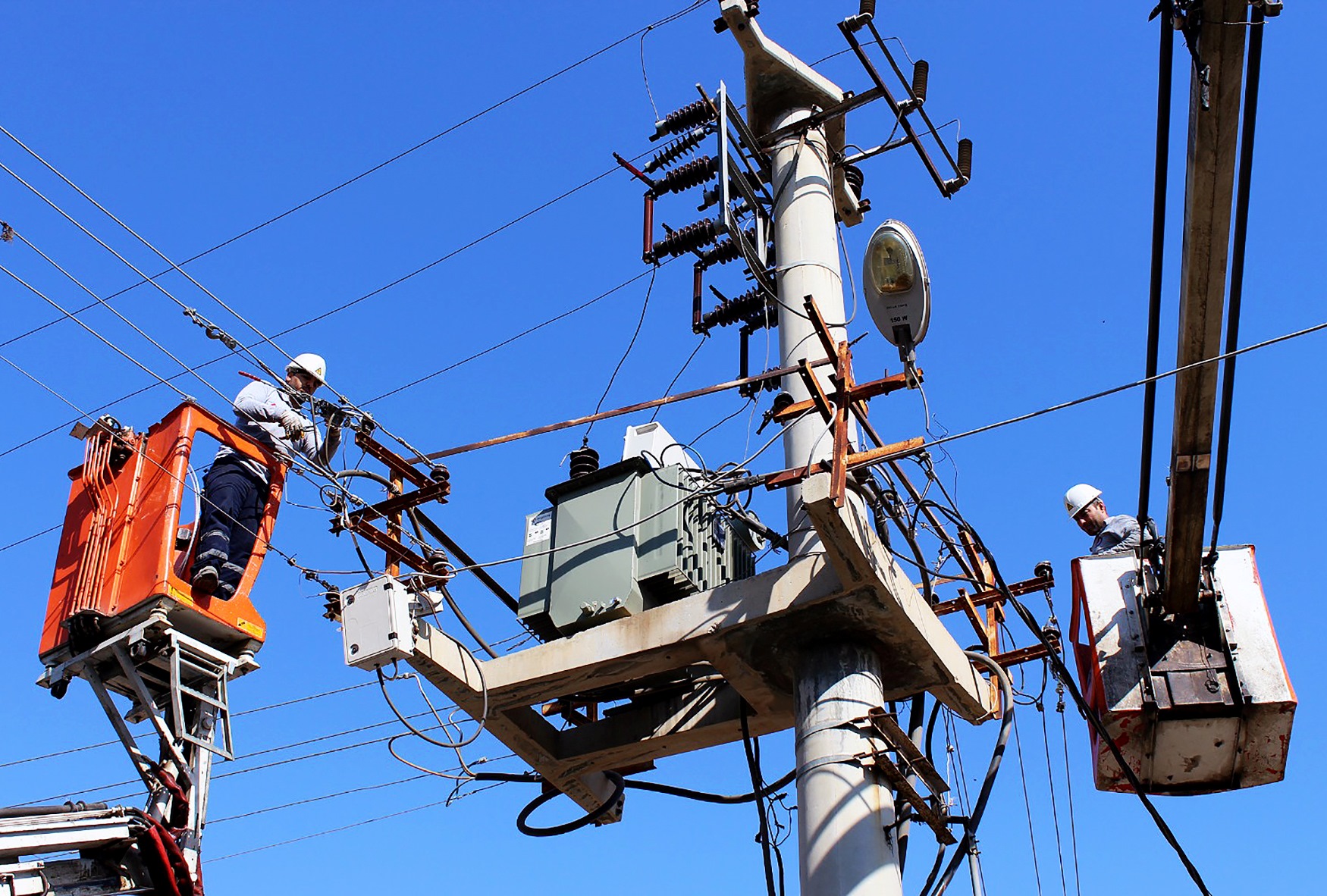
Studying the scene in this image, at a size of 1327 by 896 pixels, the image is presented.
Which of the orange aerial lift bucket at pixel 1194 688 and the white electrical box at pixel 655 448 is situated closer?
the orange aerial lift bucket at pixel 1194 688

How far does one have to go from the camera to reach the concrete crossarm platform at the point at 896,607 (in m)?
8.51

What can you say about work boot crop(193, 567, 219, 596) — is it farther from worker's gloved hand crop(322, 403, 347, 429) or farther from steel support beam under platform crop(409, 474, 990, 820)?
steel support beam under platform crop(409, 474, 990, 820)

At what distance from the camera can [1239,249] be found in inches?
310

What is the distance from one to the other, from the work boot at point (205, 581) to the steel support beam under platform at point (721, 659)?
1.51 m

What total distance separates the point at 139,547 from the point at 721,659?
13.1 feet

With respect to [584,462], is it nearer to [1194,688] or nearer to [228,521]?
[228,521]

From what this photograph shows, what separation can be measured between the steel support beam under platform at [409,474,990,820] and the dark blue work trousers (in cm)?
159

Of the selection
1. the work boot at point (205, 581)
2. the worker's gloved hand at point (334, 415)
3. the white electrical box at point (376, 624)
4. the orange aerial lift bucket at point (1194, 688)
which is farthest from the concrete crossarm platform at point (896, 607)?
the work boot at point (205, 581)

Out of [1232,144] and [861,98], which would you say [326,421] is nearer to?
[861,98]

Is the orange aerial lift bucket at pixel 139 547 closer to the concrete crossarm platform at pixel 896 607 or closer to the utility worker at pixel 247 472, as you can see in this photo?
the utility worker at pixel 247 472

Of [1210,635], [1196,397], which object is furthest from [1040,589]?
[1196,397]

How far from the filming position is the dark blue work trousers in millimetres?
10297

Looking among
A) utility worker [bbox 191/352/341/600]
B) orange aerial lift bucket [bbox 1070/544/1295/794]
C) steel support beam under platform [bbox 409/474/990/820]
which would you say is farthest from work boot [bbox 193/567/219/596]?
orange aerial lift bucket [bbox 1070/544/1295/794]

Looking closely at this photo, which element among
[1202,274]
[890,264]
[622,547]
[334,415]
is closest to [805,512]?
[622,547]
